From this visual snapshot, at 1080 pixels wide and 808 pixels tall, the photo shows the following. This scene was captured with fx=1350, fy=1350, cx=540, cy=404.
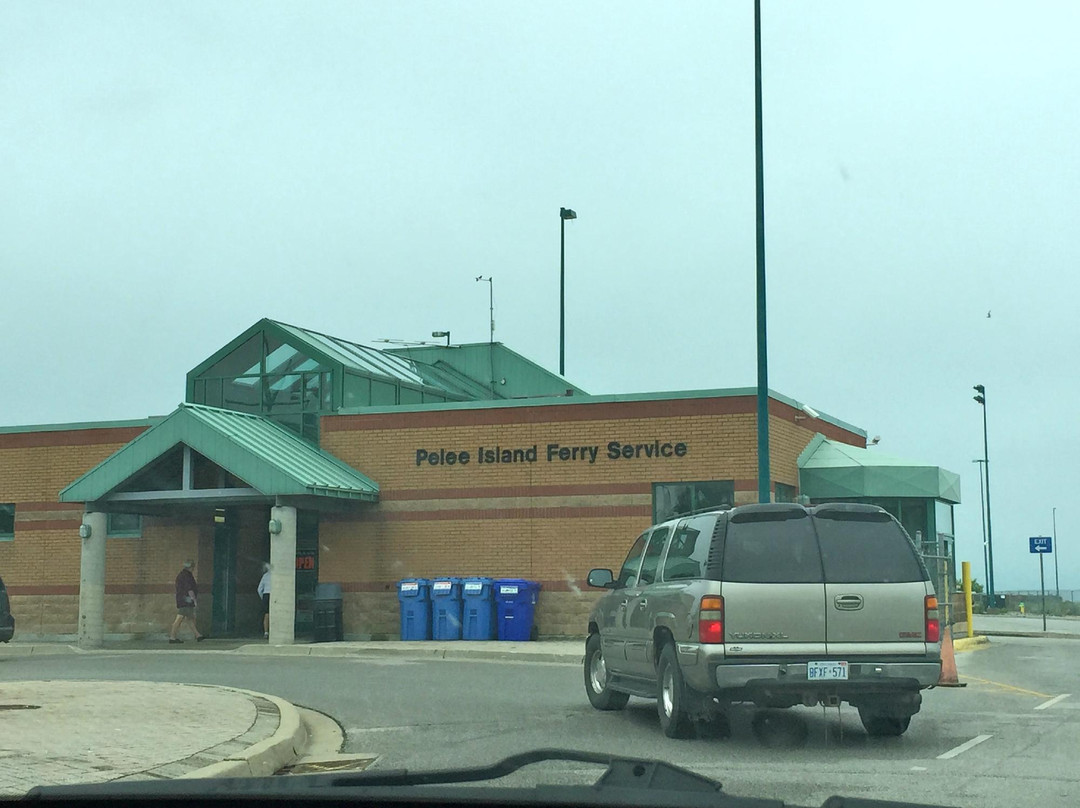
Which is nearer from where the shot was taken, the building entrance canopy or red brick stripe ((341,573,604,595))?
the building entrance canopy

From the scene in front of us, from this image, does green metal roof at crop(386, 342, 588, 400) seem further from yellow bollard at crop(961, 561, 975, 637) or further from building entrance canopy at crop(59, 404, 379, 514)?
yellow bollard at crop(961, 561, 975, 637)

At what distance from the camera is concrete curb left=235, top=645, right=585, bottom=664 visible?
22106mm

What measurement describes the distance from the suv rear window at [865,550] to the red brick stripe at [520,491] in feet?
49.6

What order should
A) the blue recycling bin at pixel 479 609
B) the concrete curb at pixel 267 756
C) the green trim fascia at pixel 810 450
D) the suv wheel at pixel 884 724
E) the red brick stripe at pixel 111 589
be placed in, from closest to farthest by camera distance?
the concrete curb at pixel 267 756 < the suv wheel at pixel 884 724 < the blue recycling bin at pixel 479 609 < the green trim fascia at pixel 810 450 < the red brick stripe at pixel 111 589

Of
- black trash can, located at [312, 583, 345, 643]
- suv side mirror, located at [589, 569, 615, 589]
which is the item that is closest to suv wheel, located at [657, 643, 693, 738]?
suv side mirror, located at [589, 569, 615, 589]

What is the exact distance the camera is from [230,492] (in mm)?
26688

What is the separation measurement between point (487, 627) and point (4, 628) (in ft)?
28.5

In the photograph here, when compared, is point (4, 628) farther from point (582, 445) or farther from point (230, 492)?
point (582, 445)

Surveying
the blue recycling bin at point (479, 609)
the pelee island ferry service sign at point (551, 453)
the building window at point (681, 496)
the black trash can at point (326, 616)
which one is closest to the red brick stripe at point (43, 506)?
the black trash can at point (326, 616)

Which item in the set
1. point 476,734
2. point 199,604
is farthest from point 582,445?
point 476,734

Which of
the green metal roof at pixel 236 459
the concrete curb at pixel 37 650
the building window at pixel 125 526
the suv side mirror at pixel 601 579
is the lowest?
the concrete curb at pixel 37 650

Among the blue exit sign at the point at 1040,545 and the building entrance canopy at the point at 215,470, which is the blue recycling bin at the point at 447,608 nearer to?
the building entrance canopy at the point at 215,470

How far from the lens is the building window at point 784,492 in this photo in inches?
1076

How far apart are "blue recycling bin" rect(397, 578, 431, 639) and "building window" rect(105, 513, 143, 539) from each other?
7.67 meters
